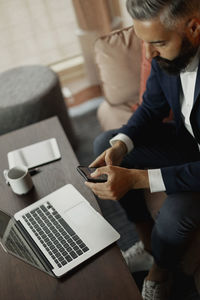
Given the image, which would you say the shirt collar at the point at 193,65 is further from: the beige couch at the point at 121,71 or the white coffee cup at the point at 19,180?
the white coffee cup at the point at 19,180

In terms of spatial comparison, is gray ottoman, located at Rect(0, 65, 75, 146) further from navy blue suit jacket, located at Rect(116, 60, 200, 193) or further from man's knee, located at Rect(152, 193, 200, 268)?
man's knee, located at Rect(152, 193, 200, 268)

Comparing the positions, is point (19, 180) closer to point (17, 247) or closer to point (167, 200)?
point (17, 247)

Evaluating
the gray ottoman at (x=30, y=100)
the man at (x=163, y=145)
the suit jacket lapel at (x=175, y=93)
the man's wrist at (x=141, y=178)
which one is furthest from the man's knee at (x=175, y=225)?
the gray ottoman at (x=30, y=100)

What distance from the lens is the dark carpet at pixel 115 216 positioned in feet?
4.58

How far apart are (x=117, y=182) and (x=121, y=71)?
0.86m

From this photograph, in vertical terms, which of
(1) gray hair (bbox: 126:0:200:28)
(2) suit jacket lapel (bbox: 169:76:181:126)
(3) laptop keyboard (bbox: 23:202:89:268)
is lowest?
(3) laptop keyboard (bbox: 23:202:89:268)

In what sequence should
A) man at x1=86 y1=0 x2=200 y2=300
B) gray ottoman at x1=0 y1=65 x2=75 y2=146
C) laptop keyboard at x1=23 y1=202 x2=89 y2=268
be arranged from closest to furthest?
laptop keyboard at x1=23 y1=202 x2=89 y2=268 → man at x1=86 y1=0 x2=200 y2=300 → gray ottoman at x1=0 y1=65 x2=75 y2=146

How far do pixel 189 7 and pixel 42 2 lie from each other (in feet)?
6.21

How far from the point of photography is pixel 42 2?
102 inches

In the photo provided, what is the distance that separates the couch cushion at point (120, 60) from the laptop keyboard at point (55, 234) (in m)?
0.93

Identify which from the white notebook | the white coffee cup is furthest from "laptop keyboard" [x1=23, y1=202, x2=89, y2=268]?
the white notebook

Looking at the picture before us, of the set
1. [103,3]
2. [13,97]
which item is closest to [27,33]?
[103,3]

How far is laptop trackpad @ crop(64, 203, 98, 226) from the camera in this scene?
105 cm

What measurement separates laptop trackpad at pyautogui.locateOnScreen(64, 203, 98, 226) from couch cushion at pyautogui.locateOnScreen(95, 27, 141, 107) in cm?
92
